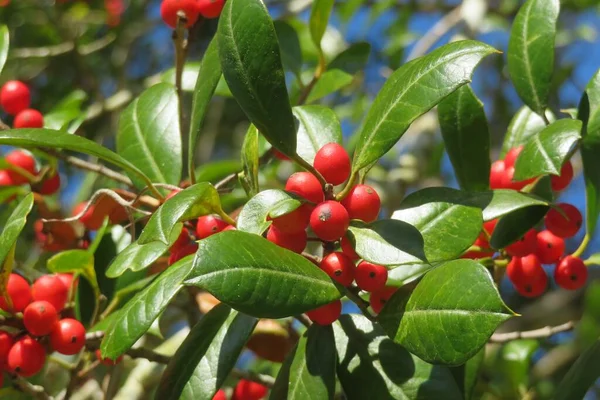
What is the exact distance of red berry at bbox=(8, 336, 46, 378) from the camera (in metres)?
1.25

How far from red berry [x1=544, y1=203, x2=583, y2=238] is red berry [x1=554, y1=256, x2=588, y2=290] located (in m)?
0.05

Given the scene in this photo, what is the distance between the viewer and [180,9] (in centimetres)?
153

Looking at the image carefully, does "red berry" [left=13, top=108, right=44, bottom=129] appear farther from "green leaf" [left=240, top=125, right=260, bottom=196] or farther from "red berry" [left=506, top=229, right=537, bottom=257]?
"red berry" [left=506, top=229, right=537, bottom=257]

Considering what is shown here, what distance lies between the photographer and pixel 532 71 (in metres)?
1.32

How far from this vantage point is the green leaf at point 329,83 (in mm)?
1629

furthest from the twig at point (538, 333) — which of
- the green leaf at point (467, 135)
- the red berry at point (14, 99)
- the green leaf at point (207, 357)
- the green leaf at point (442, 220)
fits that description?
the red berry at point (14, 99)

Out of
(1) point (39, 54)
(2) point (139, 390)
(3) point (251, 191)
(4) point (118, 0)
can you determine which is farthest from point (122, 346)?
(4) point (118, 0)

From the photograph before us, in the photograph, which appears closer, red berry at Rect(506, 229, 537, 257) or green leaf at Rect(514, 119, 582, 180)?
green leaf at Rect(514, 119, 582, 180)

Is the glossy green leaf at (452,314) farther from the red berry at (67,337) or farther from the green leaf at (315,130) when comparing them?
the red berry at (67,337)

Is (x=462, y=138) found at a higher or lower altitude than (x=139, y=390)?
higher

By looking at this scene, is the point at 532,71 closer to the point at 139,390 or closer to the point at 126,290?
the point at 126,290

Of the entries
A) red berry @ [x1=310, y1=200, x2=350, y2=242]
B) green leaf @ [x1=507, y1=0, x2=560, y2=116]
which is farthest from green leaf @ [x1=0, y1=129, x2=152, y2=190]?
green leaf @ [x1=507, y1=0, x2=560, y2=116]

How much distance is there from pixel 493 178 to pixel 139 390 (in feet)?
3.67

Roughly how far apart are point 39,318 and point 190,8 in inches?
26.4
